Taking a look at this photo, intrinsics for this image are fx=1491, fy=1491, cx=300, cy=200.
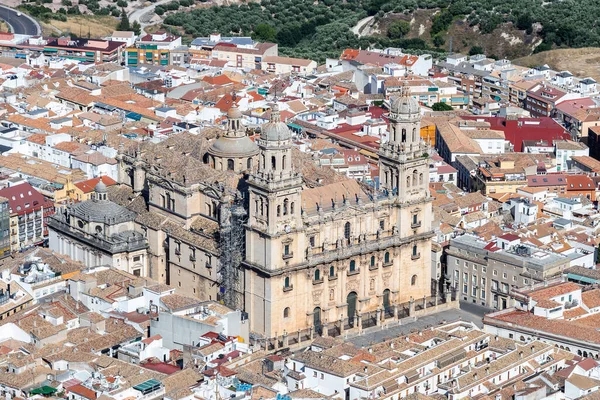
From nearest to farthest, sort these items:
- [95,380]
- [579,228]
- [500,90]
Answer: [95,380] < [579,228] < [500,90]

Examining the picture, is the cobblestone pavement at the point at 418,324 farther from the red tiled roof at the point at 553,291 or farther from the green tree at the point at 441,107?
the green tree at the point at 441,107

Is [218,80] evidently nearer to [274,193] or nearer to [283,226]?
[283,226]

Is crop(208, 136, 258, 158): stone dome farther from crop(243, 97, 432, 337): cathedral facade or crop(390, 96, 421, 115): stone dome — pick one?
crop(390, 96, 421, 115): stone dome

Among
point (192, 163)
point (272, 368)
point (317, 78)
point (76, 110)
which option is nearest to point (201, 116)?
point (76, 110)

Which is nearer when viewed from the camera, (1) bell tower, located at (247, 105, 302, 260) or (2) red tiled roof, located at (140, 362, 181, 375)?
(2) red tiled roof, located at (140, 362, 181, 375)

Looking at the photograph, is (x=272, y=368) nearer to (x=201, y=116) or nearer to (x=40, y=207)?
(x=40, y=207)

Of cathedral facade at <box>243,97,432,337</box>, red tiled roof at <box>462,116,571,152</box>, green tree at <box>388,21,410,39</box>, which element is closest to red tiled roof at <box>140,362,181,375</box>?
cathedral facade at <box>243,97,432,337</box>
